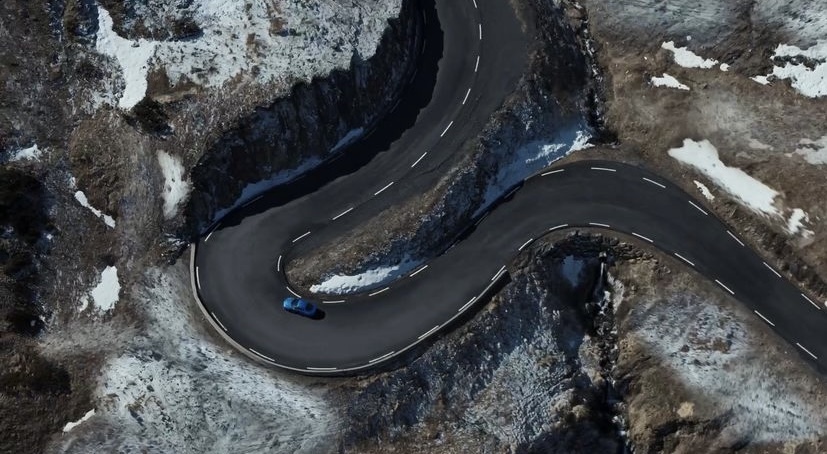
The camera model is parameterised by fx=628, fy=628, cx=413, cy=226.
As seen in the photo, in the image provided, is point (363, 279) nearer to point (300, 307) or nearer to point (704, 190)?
point (300, 307)

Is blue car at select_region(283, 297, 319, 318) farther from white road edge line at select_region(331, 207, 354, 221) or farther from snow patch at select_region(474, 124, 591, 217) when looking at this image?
snow patch at select_region(474, 124, 591, 217)

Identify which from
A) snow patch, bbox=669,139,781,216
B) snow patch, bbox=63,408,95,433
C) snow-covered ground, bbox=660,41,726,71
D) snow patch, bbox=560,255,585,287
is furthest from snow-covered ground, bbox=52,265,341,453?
snow-covered ground, bbox=660,41,726,71

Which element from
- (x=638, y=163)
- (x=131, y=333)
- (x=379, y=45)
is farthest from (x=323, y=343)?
(x=638, y=163)

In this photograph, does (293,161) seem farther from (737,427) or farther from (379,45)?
(737,427)

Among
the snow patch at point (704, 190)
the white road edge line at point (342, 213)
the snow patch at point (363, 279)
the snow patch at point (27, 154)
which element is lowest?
the snow patch at point (704, 190)

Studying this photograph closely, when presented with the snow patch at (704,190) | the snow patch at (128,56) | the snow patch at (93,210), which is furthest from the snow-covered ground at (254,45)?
the snow patch at (704,190)

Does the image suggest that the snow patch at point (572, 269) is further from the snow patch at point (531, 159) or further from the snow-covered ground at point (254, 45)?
the snow-covered ground at point (254, 45)
